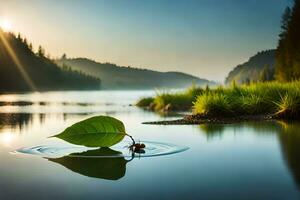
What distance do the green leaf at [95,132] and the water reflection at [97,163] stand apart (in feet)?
0.68

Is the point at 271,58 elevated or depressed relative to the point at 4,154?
elevated

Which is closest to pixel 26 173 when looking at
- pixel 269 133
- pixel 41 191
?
pixel 41 191

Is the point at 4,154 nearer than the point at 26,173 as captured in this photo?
No

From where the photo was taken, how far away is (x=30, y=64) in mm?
190625

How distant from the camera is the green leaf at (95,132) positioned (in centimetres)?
740

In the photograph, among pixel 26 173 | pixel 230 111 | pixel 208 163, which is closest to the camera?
pixel 26 173

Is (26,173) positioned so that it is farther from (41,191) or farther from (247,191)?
(247,191)

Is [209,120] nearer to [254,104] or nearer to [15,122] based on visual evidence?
[254,104]

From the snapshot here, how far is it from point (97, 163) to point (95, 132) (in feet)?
2.53

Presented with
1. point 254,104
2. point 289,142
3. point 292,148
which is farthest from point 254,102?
point 292,148

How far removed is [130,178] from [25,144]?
4678mm

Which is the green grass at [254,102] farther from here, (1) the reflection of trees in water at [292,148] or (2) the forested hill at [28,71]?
(2) the forested hill at [28,71]

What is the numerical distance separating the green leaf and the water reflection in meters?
0.21

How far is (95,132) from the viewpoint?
7.65 m
